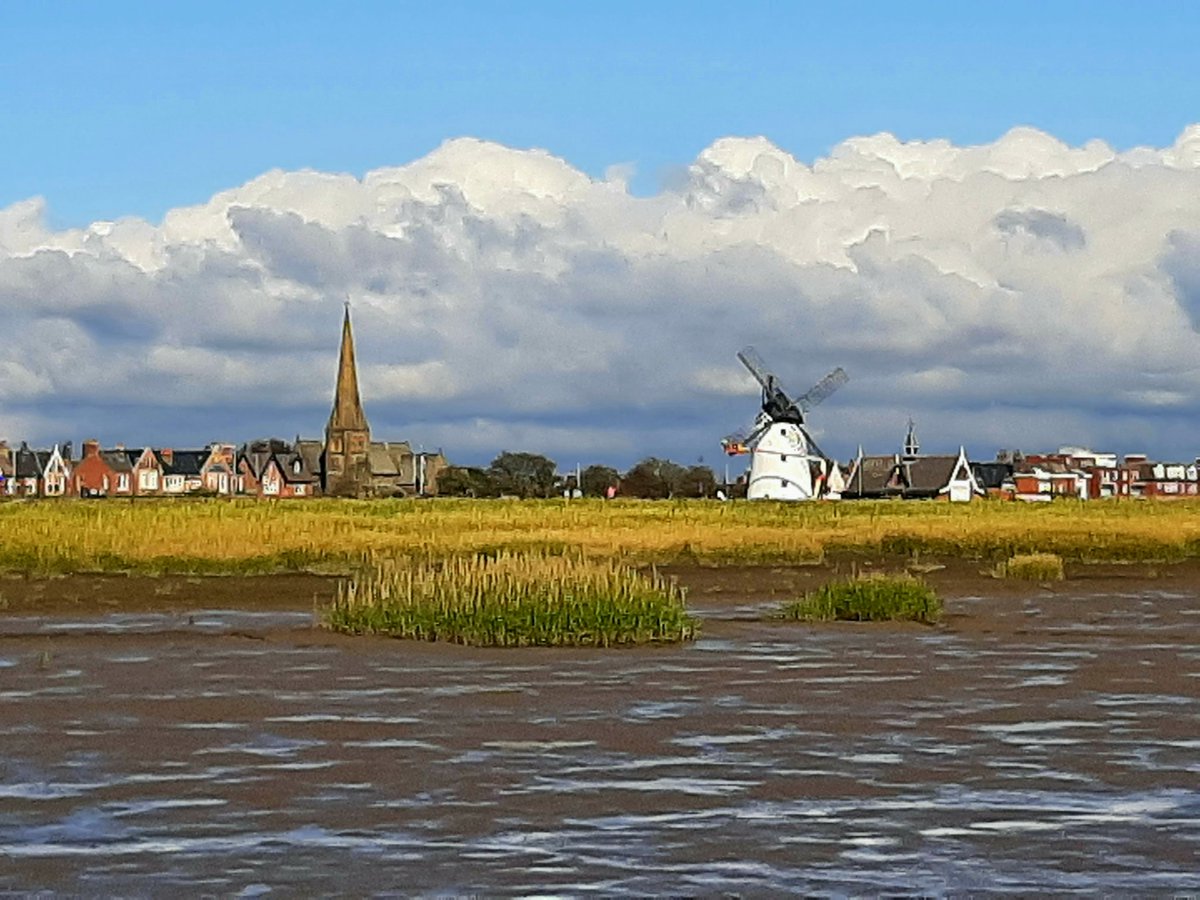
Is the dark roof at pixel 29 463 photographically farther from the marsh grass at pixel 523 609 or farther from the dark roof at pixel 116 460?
the marsh grass at pixel 523 609

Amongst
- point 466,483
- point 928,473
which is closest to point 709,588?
point 928,473

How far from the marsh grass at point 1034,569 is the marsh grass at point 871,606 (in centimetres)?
1707

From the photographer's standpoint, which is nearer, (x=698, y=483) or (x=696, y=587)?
(x=696, y=587)

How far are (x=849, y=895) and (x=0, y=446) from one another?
184 meters

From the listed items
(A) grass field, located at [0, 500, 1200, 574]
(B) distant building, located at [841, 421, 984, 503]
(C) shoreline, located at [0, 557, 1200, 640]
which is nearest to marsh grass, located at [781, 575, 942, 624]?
(C) shoreline, located at [0, 557, 1200, 640]

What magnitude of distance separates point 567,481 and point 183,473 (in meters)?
37.5

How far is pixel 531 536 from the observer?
208 feet

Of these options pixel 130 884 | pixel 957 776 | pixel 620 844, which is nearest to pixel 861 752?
pixel 957 776

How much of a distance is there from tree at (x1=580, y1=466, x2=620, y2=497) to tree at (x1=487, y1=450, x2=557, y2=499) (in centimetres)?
300

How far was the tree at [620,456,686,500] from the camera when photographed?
17538 cm

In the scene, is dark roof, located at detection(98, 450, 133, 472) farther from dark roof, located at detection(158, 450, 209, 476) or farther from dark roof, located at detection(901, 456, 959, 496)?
dark roof, located at detection(901, 456, 959, 496)

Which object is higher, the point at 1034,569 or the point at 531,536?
the point at 531,536

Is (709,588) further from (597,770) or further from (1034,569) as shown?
(597,770)

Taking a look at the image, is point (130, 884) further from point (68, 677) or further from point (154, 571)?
point (154, 571)
